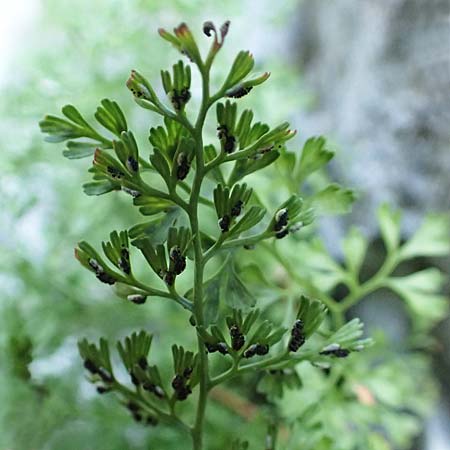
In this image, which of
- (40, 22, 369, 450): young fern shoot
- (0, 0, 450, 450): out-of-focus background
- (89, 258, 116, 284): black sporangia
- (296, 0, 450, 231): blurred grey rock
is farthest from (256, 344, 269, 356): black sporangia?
(296, 0, 450, 231): blurred grey rock

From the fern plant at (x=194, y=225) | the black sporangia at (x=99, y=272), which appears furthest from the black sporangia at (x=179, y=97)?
the black sporangia at (x=99, y=272)

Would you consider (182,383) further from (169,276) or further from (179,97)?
(179,97)

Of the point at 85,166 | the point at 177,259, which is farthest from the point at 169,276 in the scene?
the point at 85,166

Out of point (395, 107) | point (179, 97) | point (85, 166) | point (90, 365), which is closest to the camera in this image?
point (179, 97)

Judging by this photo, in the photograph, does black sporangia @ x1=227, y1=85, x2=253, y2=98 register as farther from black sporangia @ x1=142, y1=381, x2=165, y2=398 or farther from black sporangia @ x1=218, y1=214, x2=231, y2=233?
black sporangia @ x1=142, y1=381, x2=165, y2=398

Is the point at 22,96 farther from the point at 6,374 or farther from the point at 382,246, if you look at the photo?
the point at 382,246

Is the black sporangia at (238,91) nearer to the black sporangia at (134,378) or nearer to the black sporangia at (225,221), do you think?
the black sporangia at (225,221)
